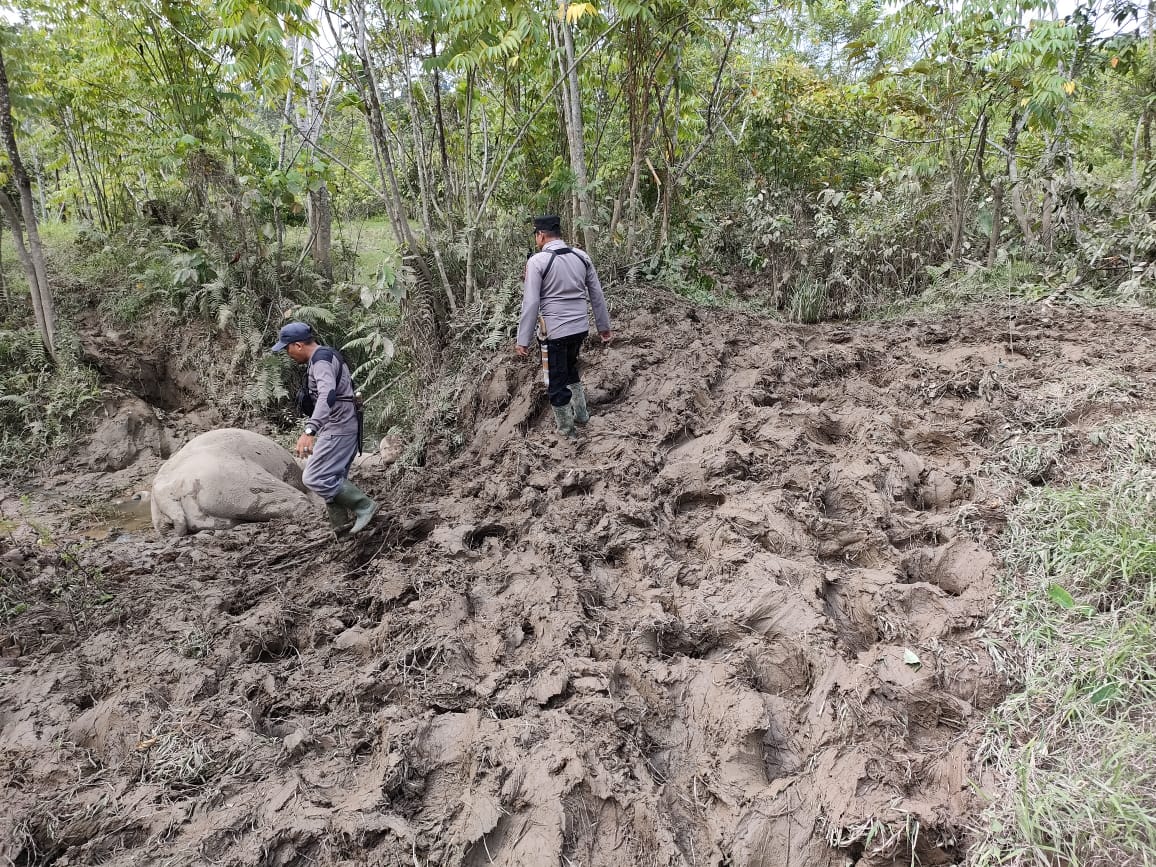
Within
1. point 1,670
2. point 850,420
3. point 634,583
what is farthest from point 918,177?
point 1,670

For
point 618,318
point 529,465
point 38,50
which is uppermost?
point 38,50

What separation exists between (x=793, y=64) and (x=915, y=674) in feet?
30.9

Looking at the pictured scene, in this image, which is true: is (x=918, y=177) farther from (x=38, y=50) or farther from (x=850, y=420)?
(x=38, y=50)

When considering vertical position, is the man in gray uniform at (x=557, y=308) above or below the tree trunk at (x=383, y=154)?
below

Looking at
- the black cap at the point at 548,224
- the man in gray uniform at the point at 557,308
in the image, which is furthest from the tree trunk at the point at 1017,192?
the black cap at the point at 548,224

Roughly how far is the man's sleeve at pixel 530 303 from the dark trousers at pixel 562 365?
0.21 m

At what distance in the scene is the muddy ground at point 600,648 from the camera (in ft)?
8.05

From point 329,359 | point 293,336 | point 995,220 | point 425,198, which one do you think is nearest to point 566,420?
point 329,359

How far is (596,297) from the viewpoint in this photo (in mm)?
5605

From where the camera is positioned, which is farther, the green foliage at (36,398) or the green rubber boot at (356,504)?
the green foliage at (36,398)

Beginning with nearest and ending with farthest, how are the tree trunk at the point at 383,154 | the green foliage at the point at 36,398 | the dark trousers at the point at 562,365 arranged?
1. the dark trousers at the point at 562,365
2. the tree trunk at the point at 383,154
3. the green foliage at the point at 36,398

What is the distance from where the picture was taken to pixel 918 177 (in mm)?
8633

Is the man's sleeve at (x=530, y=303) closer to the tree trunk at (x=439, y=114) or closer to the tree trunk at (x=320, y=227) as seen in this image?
the tree trunk at (x=439, y=114)

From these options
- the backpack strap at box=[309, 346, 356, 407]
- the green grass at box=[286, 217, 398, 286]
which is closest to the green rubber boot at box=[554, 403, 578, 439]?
the backpack strap at box=[309, 346, 356, 407]
